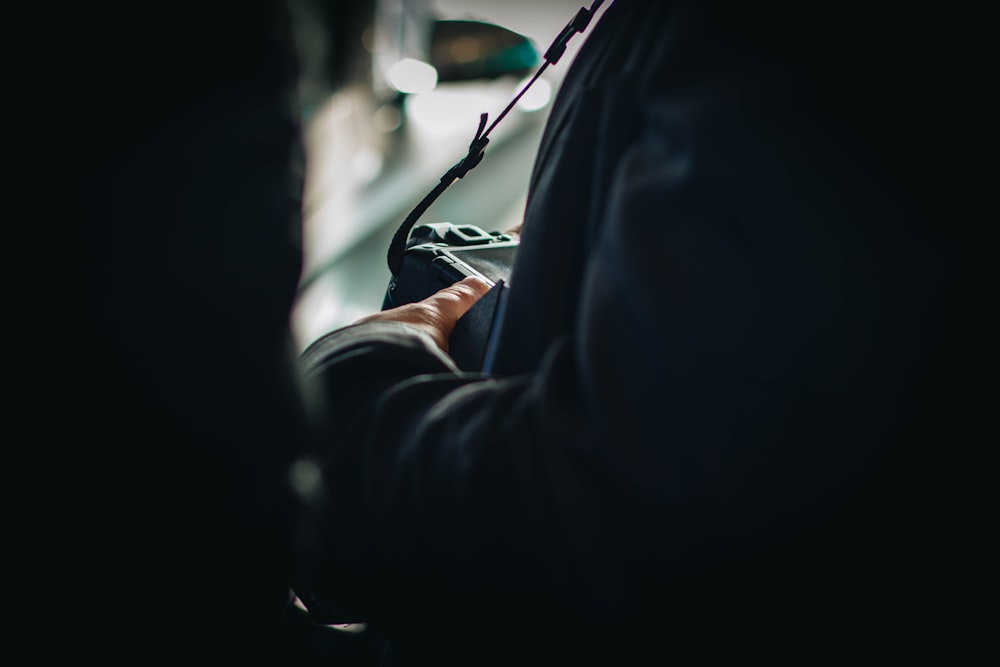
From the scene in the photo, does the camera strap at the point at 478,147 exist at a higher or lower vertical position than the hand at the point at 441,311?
higher

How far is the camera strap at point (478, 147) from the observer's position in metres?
0.59

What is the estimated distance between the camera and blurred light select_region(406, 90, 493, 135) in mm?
3152

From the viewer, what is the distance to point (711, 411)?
24 cm

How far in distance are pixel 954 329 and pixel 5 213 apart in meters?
0.39

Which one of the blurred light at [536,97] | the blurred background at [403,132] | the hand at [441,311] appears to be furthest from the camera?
the blurred light at [536,97]

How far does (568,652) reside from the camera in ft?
1.00

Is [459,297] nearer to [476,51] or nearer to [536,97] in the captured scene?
[476,51]

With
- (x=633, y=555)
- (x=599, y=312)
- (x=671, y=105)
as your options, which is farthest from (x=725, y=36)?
(x=633, y=555)

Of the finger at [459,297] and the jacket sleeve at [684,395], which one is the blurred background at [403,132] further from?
the jacket sleeve at [684,395]

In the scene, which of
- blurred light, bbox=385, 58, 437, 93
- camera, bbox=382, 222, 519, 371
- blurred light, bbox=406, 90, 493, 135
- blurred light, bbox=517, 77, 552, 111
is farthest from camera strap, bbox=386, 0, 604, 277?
blurred light, bbox=517, 77, 552, 111

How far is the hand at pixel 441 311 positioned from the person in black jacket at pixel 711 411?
0.16 m

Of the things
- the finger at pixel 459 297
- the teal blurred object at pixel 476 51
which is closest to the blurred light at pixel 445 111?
the teal blurred object at pixel 476 51

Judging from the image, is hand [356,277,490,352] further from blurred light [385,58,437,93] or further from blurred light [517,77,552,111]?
blurred light [517,77,552,111]

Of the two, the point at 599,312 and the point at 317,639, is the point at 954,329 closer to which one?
the point at 599,312
